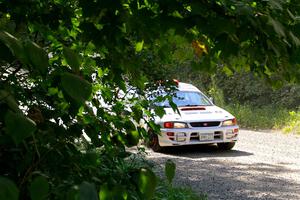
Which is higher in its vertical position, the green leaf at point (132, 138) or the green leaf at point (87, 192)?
the green leaf at point (132, 138)

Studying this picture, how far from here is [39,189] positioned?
4.26ft

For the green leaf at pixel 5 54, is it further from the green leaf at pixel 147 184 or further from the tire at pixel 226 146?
the tire at pixel 226 146

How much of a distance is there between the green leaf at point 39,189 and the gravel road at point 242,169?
7881 millimetres

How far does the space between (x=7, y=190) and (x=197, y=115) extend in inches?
476

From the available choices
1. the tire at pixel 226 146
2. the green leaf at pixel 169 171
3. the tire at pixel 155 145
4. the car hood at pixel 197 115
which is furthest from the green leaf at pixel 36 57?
the tire at pixel 226 146

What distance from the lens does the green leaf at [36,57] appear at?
1.28 meters

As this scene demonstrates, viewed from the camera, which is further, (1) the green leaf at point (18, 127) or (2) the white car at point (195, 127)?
(2) the white car at point (195, 127)

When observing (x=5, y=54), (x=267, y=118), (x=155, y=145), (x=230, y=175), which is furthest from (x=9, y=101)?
(x=267, y=118)

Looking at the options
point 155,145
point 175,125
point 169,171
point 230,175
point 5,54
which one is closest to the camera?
point 5,54

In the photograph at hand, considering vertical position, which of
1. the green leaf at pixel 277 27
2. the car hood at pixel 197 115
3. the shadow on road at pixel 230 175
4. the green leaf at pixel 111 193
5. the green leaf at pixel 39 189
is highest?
the car hood at pixel 197 115

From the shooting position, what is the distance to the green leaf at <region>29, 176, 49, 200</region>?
4.20 feet

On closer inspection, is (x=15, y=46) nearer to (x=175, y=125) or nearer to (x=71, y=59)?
(x=71, y=59)

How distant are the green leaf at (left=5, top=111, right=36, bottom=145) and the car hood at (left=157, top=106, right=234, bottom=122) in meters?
11.4

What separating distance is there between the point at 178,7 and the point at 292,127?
1717 cm
